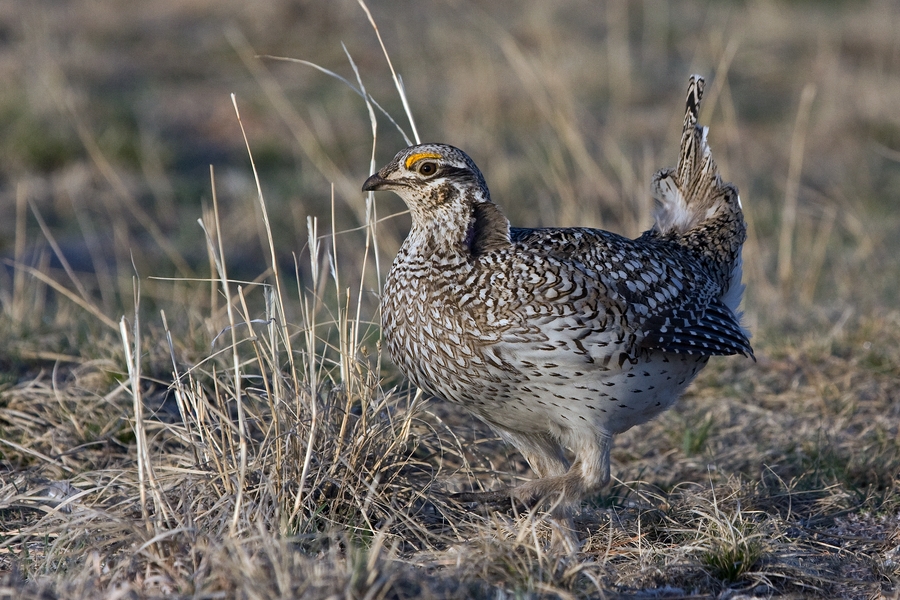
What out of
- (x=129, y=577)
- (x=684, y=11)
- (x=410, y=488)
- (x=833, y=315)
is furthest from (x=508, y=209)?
(x=684, y=11)

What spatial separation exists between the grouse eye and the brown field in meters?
0.45

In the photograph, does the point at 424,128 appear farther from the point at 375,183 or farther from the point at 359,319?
the point at 375,183

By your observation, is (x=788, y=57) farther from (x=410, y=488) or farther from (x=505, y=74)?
(x=410, y=488)

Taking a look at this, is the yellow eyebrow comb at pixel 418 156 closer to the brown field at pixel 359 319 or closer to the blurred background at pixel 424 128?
the brown field at pixel 359 319

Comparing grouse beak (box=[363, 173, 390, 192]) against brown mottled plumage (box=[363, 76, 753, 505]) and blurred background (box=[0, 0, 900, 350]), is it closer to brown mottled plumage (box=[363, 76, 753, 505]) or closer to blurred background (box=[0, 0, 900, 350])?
brown mottled plumage (box=[363, 76, 753, 505])

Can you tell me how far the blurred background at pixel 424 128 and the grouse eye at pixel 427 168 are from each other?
1963 millimetres

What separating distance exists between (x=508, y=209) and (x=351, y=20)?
5.95 metres

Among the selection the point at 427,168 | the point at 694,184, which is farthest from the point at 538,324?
the point at 694,184

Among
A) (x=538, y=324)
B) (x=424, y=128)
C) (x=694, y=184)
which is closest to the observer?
(x=538, y=324)

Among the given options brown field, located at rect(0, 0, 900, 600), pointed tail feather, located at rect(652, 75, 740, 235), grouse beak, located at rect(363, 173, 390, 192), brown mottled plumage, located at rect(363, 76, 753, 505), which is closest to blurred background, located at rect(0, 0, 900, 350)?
brown field, located at rect(0, 0, 900, 600)

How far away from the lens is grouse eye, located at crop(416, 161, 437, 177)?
3867mm

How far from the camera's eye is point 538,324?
360 centimetres

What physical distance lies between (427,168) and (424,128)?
694 cm

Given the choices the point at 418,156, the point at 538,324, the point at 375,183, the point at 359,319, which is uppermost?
the point at 418,156
